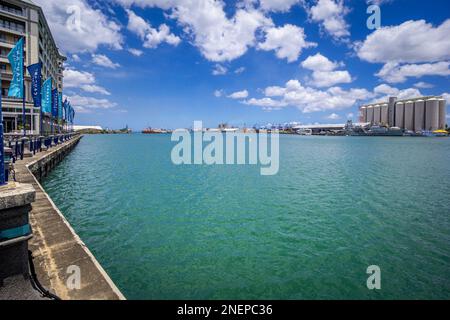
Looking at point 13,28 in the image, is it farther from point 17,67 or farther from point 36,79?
point 17,67

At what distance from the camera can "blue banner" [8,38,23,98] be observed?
21.8 meters

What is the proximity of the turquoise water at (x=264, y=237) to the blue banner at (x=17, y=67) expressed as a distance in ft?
33.3

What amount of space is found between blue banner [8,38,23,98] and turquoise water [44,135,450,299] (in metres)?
10.1

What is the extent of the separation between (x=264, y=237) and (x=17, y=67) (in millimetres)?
27271

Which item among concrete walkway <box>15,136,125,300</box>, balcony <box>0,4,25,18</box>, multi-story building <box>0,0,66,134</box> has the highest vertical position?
balcony <box>0,4,25,18</box>

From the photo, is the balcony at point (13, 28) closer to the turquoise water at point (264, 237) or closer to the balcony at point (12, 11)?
the balcony at point (12, 11)

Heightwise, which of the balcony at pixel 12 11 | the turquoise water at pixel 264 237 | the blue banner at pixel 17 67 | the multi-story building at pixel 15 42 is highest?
the balcony at pixel 12 11

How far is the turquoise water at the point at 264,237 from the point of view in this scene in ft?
27.5

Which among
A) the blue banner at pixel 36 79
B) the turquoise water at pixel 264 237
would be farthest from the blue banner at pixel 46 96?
the turquoise water at pixel 264 237

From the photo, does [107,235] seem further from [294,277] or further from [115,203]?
[294,277]

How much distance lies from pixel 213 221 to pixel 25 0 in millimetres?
80323

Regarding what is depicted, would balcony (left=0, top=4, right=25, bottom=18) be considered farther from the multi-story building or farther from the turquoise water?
the turquoise water

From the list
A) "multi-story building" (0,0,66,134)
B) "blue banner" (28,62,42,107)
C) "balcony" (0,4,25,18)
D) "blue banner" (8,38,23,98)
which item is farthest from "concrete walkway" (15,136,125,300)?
"balcony" (0,4,25,18)
